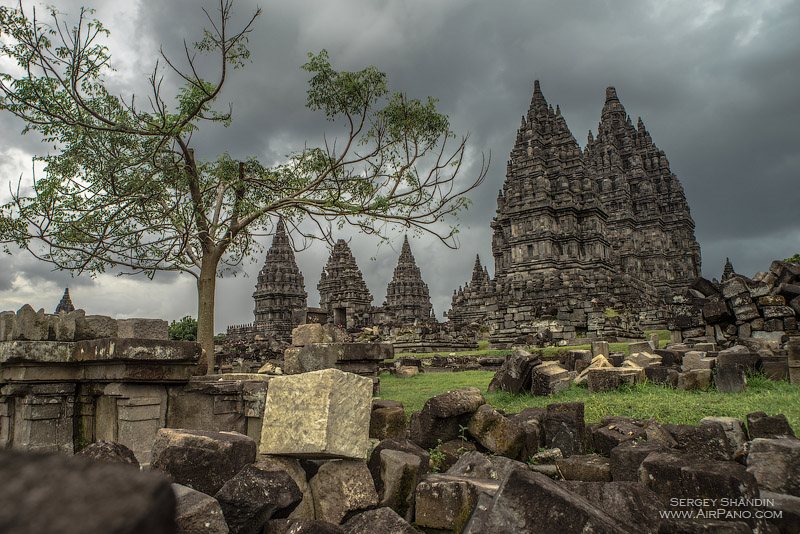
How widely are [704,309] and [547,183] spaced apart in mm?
21468

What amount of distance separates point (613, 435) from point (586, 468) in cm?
69

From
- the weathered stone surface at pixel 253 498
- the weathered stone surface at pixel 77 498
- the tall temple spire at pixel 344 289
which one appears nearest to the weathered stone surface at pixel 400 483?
the weathered stone surface at pixel 253 498

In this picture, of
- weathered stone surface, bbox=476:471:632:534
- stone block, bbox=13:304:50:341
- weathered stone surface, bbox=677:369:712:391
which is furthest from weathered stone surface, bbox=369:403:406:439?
weathered stone surface, bbox=677:369:712:391

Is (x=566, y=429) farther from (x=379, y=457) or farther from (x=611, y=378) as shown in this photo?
(x=611, y=378)

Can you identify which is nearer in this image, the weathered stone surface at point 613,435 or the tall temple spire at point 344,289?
the weathered stone surface at point 613,435

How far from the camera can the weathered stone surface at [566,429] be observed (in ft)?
17.7

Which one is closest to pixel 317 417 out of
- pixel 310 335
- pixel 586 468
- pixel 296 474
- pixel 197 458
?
pixel 296 474

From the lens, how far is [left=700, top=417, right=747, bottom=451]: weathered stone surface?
462 centimetres

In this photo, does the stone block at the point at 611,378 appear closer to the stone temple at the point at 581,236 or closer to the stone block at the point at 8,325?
the stone block at the point at 8,325

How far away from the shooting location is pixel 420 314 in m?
53.7

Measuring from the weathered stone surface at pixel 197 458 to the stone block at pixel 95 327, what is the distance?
2.53m

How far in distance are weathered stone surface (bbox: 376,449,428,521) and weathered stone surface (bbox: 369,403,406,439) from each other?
166 centimetres

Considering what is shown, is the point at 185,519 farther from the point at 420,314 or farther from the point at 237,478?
the point at 420,314

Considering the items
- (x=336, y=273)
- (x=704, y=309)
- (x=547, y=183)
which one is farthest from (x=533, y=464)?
(x=336, y=273)
